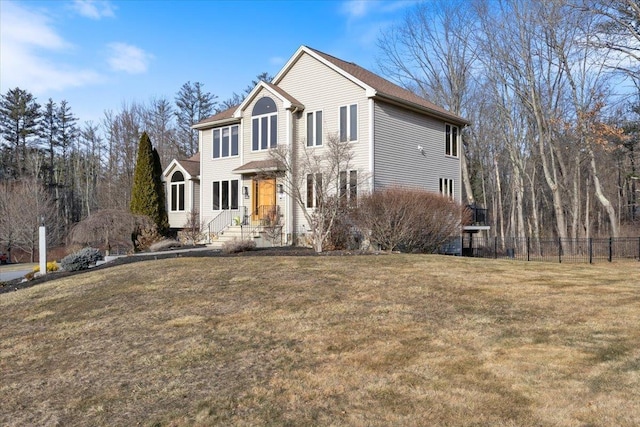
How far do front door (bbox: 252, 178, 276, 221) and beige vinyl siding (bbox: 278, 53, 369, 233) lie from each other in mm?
1382

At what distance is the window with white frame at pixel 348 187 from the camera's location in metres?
16.1

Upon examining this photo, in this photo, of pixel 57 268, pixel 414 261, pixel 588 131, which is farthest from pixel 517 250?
pixel 57 268

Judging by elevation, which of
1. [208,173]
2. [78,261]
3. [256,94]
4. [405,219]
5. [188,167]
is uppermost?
[256,94]

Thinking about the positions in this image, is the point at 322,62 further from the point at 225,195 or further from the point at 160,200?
the point at 160,200

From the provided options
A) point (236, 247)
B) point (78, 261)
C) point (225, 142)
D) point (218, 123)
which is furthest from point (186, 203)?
point (236, 247)

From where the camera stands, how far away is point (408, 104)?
18.7 m

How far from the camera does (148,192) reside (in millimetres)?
23844

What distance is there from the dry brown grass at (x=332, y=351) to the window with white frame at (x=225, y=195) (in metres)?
12.0

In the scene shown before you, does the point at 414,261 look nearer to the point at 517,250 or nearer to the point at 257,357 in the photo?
the point at 257,357

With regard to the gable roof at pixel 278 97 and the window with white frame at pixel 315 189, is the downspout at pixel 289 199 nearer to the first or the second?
the gable roof at pixel 278 97

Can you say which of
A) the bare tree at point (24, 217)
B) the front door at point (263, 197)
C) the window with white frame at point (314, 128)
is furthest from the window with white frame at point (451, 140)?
the bare tree at point (24, 217)

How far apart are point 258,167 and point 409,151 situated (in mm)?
6032

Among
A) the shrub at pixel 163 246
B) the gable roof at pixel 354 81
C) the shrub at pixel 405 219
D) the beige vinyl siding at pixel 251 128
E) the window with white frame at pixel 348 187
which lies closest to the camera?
the shrub at pixel 405 219

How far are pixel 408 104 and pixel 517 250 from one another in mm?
10505
